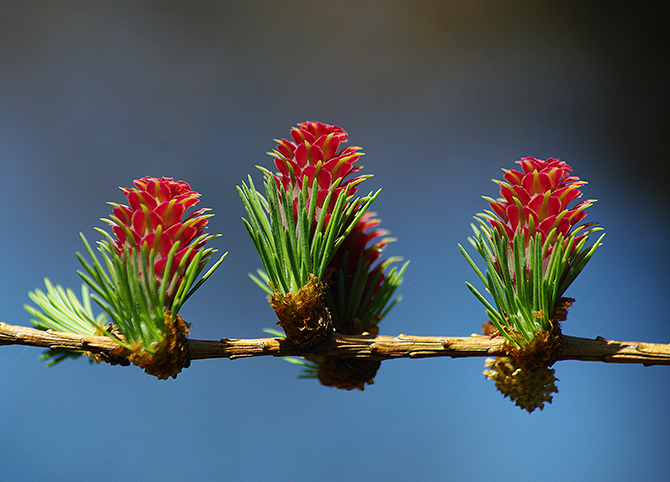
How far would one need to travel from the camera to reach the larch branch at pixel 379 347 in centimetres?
26

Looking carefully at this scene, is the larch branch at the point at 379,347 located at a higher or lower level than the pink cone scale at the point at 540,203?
lower

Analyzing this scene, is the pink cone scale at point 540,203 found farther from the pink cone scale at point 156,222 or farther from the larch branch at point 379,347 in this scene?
the pink cone scale at point 156,222

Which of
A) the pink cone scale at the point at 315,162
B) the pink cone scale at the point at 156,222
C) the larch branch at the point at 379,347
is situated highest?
the pink cone scale at the point at 315,162

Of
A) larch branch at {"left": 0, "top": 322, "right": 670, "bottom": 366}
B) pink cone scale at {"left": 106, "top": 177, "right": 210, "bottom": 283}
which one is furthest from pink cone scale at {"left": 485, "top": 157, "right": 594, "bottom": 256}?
pink cone scale at {"left": 106, "top": 177, "right": 210, "bottom": 283}

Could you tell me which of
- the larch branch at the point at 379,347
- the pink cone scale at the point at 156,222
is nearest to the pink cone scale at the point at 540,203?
the larch branch at the point at 379,347

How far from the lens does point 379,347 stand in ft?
0.85

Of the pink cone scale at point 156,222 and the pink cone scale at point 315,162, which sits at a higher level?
the pink cone scale at point 315,162

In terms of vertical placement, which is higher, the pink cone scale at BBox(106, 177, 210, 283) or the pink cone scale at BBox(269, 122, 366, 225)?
the pink cone scale at BBox(269, 122, 366, 225)

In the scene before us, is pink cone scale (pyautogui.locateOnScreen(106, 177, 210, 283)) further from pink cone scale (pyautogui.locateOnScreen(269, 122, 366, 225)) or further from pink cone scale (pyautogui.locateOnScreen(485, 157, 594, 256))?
pink cone scale (pyautogui.locateOnScreen(485, 157, 594, 256))

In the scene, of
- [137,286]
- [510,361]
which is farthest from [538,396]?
[137,286]

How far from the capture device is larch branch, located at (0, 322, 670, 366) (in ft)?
0.84

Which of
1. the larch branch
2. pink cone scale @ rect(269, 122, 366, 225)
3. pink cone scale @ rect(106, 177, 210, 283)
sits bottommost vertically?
the larch branch

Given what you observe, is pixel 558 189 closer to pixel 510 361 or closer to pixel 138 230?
pixel 510 361

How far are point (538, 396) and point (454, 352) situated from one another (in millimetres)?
66
